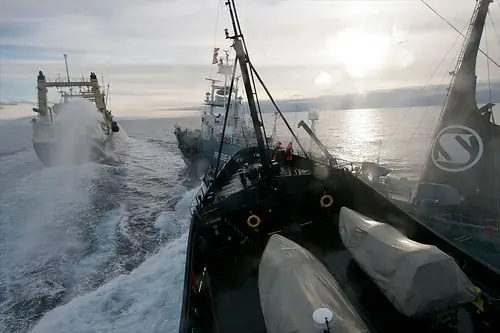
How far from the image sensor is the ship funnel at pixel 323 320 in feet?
16.0

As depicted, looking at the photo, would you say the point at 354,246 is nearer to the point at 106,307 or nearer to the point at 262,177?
the point at 262,177

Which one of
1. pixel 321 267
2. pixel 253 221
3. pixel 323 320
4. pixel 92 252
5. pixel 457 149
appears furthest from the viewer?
pixel 92 252

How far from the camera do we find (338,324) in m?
5.11

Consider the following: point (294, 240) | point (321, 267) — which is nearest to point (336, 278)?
point (321, 267)

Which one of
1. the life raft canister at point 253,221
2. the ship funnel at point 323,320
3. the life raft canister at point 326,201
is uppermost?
the ship funnel at point 323,320

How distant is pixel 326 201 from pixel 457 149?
822cm

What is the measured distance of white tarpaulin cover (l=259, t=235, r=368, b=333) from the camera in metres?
5.34

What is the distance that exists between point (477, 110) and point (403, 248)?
11.8 metres

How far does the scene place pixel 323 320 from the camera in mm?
4883

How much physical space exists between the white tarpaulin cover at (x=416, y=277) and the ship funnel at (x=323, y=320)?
233cm

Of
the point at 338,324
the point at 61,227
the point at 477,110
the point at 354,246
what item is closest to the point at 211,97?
the point at 61,227

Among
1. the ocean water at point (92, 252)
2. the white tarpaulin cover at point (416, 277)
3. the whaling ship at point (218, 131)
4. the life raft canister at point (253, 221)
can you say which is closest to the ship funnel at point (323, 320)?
the white tarpaulin cover at point (416, 277)

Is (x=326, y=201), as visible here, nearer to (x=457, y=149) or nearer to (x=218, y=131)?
(x=457, y=149)

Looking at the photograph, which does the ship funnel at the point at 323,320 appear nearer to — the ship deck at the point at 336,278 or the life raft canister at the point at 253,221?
the ship deck at the point at 336,278
